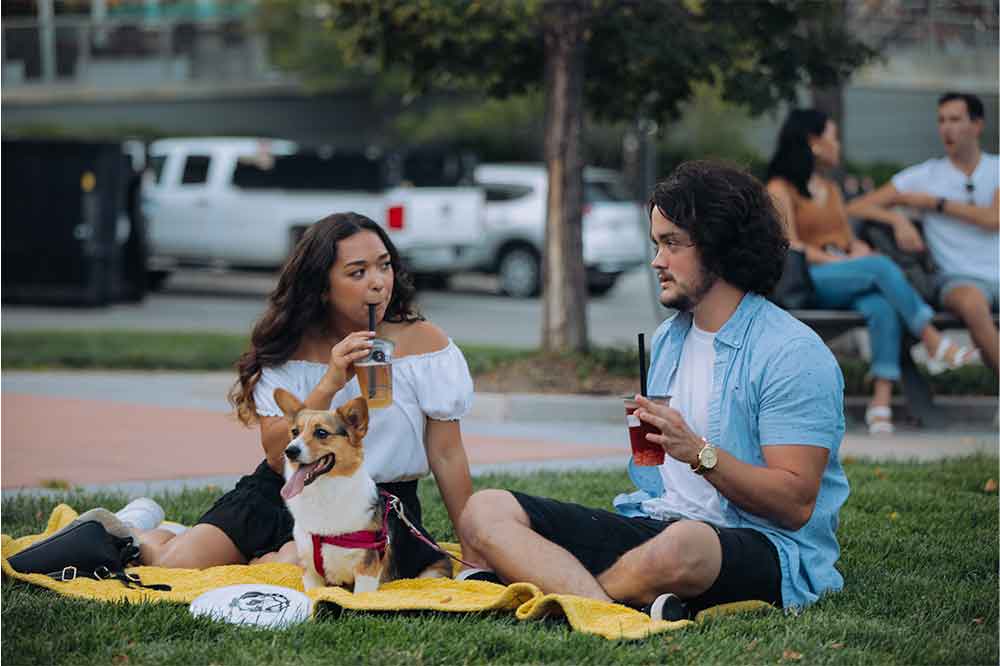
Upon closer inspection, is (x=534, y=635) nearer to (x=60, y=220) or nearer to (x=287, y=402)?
(x=287, y=402)

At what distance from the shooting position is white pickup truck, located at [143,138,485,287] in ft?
73.4

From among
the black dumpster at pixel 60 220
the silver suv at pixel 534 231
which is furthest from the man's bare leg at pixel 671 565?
Answer: the silver suv at pixel 534 231

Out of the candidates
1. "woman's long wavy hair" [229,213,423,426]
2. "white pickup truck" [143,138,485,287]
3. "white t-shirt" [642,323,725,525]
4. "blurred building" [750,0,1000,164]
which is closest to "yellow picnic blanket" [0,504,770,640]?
"white t-shirt" [642,323,725,525]

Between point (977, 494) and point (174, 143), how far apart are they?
1855 centimetres

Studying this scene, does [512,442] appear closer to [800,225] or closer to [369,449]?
[800,225]

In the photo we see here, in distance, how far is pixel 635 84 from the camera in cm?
1162

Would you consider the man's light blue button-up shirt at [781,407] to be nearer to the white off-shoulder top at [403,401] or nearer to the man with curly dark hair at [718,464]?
the man with curly dark hair at [718,464]

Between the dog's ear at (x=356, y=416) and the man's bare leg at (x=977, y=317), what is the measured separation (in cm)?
538

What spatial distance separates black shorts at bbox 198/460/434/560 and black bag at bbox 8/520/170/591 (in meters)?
0.41

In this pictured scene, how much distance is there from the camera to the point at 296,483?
4711mm

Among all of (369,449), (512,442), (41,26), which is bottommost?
(512,442)

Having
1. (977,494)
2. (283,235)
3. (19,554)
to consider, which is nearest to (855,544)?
(977,494)

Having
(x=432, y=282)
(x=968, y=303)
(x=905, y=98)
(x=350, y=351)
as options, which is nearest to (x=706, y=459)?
(x=350, y=351)

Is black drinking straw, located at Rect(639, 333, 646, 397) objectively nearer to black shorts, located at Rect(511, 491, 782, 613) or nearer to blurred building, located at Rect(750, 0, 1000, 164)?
black shorts, located at Rect(511, 491, 782, 613)
